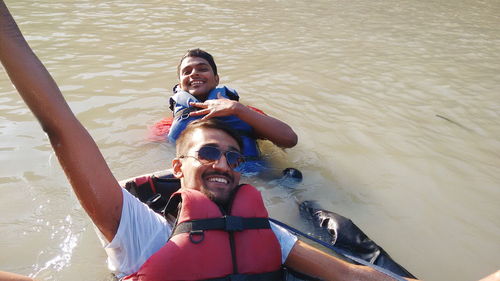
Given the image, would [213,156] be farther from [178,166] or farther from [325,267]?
[325,267]

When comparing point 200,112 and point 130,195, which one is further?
point 200,112

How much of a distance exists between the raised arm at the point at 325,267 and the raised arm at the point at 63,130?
3.41 feet

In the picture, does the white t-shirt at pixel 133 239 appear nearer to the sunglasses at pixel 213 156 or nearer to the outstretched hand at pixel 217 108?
the sunglasses at pixel 213 156

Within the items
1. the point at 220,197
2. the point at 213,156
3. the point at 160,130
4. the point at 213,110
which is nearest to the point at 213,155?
the point at 213,156

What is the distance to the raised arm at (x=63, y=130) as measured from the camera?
65.9 inches

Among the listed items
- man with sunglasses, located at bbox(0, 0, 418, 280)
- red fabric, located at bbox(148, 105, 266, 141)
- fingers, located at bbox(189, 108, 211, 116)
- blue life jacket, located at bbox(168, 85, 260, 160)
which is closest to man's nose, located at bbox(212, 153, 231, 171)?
man with sunglasses, located at bbox(0, 0, 418, 280)

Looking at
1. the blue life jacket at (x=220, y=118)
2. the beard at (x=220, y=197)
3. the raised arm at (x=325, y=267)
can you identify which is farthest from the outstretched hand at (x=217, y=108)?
the raised arm at (x=325, y=267)

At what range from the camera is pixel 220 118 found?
3811 millimetres

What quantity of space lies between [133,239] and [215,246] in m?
0.44

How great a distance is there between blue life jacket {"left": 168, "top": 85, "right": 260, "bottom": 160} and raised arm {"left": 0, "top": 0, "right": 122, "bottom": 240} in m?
1.83

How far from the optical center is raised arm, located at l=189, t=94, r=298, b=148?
363 centimetres

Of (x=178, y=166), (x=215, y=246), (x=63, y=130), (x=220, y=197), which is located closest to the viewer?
(x=63, y=130)

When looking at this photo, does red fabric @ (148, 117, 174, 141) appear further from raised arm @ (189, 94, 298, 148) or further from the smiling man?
raised arm @ (189, 94, 298, 148)

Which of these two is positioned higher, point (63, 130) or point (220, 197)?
point (63, 130)
